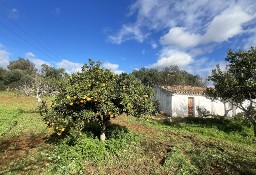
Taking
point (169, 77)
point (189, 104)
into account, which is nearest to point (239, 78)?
point (189, 104)

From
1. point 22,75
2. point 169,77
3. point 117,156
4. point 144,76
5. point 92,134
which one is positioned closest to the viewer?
point 117,156

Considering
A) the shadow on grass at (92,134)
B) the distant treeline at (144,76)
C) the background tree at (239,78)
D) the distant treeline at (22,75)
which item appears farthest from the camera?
the distant treeline at (144,76)

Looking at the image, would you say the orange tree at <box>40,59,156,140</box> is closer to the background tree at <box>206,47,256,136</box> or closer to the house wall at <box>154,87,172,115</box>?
the background tree at <box>206,47,256,136</box>

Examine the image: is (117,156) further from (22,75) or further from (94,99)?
(22,75)

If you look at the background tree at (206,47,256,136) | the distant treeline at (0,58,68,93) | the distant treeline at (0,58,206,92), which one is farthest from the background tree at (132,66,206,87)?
the background tree at (206,47,256,136)

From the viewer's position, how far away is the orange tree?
36.3ft

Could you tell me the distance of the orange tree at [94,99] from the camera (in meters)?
11.1

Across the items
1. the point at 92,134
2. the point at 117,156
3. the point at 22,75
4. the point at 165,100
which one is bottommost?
the point at 117,156

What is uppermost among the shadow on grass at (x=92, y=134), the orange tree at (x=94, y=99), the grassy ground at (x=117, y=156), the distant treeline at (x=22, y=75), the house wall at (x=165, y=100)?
the distant treeline at (x=22, y=75)

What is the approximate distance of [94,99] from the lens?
428 inches

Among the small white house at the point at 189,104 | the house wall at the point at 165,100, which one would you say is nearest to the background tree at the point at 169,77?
the house wall at the point at 165,100

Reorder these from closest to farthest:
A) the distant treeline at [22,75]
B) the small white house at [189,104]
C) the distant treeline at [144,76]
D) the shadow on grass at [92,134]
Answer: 1. the shadow on grass at [92,134]
2. the distant treeline at [22,75]
3. the small white house at [189,104]
4. the distant treeline at [144,76]

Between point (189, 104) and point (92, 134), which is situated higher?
point (189, 104)

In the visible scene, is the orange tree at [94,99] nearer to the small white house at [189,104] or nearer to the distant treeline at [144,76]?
the small white house at [189,104]
